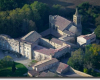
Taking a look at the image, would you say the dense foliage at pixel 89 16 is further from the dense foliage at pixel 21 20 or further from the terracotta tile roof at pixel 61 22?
the dense foliage at pixel 21 20

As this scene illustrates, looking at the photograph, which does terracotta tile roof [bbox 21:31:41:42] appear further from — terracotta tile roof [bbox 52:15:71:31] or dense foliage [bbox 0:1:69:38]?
terracotta tile roof [bbox 52:15:71:31]

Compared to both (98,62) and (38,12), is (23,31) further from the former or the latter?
(98,62)

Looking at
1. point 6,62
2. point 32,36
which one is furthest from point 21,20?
point 6,62

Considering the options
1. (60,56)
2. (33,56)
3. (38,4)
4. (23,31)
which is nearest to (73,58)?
(60,56)

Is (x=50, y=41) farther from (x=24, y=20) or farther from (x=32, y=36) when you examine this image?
(x=24, y=20)

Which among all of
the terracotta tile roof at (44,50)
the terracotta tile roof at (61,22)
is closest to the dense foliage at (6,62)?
the terracotta tile roof at (44,50)

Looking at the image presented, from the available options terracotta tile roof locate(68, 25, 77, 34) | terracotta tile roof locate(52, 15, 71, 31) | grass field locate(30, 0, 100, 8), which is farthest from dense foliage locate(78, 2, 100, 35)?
terracotta tile roof locate(52, 15, 71, 31)
